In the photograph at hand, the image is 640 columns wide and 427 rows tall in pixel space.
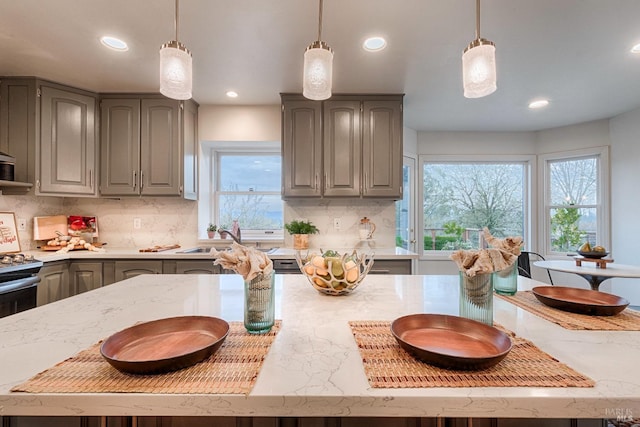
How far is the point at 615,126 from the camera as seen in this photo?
11.6 feet

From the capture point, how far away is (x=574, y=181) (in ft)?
13.0

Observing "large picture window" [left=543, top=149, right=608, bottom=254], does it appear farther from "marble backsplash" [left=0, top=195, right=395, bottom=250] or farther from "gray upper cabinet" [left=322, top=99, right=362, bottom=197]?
"gray upper cabinet" [left=322, top=99, right=362, bottom=197]

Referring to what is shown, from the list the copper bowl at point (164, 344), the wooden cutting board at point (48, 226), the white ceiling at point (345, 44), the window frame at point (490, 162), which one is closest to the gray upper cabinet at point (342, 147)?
the white ceiling at point (345, 44)

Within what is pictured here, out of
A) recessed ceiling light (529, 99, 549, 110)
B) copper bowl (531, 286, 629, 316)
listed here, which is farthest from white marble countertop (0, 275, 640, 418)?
recessed ceiling light (529, 99, 549, 110)

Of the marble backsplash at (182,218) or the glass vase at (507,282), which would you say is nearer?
the glass vase at (507,282)

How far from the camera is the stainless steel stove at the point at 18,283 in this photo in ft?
Result: 6.68

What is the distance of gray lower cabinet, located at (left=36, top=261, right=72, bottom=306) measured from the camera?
95.2 inches

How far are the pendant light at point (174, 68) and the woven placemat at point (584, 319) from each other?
1.60m

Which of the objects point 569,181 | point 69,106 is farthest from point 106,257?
point 569,181

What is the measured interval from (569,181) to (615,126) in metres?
0.79

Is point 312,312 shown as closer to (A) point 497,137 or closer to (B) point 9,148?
(B) point 9,148

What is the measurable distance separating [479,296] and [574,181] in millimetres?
4338

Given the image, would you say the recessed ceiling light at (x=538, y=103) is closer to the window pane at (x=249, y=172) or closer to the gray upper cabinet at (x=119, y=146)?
the window pane at (x=249, y=172)

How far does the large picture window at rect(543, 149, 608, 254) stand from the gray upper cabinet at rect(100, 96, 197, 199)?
4.83 meters
